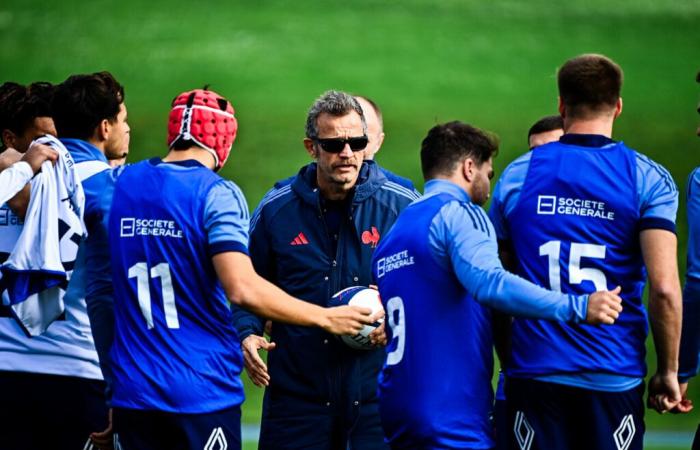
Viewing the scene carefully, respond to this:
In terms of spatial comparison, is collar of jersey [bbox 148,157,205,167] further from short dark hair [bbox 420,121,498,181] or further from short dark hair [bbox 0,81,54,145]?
short dark hair [bbox 0,81,54,145]

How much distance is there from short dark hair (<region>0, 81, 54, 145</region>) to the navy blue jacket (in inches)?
46.0

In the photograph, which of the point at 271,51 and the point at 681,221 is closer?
the point at 681,221

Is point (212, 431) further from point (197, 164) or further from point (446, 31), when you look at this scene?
point (446, 31)

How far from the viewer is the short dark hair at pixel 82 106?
17.3 feet

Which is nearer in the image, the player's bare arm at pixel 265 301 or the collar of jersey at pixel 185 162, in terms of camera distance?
the player's bare arm at pixel 265 301

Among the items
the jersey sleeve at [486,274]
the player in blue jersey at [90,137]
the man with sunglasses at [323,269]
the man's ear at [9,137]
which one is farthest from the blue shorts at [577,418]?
the man's ear at [9,137]

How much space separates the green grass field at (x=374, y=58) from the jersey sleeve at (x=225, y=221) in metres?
10.9

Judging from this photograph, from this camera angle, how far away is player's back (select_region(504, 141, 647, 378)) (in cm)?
462

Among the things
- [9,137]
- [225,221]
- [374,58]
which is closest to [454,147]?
[225,221]

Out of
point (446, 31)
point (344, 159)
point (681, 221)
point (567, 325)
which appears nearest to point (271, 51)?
point (446, 31)

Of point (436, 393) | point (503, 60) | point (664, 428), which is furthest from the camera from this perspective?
point (503, 60)

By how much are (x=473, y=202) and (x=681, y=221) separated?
10.7m

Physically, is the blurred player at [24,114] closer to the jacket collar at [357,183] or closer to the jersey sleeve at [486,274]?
the jacket collar at [357,183]

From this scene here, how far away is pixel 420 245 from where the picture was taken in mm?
4473
